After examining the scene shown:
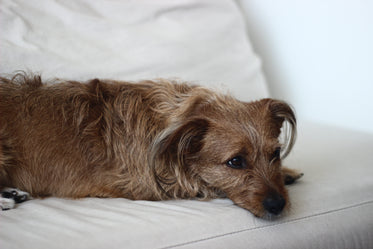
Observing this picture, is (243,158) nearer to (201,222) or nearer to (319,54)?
(201,222)

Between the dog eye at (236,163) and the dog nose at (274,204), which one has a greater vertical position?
the dog eye at (236,163)

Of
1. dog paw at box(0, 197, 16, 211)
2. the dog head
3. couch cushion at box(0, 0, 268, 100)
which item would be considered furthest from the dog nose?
couch cushion at box(0, 0, 268, 100)

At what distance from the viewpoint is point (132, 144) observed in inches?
68.4

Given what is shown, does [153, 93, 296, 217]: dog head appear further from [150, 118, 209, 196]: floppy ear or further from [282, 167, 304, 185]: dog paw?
[282, 167, 304, 185]: dog paw

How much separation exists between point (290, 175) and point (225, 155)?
0.49 m

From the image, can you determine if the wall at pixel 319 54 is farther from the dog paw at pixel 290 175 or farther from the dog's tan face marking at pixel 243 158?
the dog's tan face marking at pixel 243 158

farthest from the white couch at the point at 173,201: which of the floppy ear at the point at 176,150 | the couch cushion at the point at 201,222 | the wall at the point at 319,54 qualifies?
the wall at the point at 319,54

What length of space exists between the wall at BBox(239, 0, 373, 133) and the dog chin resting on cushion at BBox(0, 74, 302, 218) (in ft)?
3.89

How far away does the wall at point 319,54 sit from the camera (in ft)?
8.61

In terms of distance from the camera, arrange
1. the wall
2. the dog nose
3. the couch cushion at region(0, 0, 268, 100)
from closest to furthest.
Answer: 1. the dog nose
2. the couch cushion at region(0, 0, 268, 100)
3. the wall

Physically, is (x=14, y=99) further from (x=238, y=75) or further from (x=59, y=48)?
(x=238, y=75)

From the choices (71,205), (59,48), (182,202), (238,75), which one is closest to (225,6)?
(238,75)

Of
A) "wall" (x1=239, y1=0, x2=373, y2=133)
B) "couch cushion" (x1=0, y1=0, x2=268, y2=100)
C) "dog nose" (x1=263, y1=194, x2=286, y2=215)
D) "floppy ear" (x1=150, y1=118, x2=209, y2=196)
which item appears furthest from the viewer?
"wall" (x1=239, y1=0, x2=373, y2=133)

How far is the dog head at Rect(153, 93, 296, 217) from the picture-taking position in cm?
156
